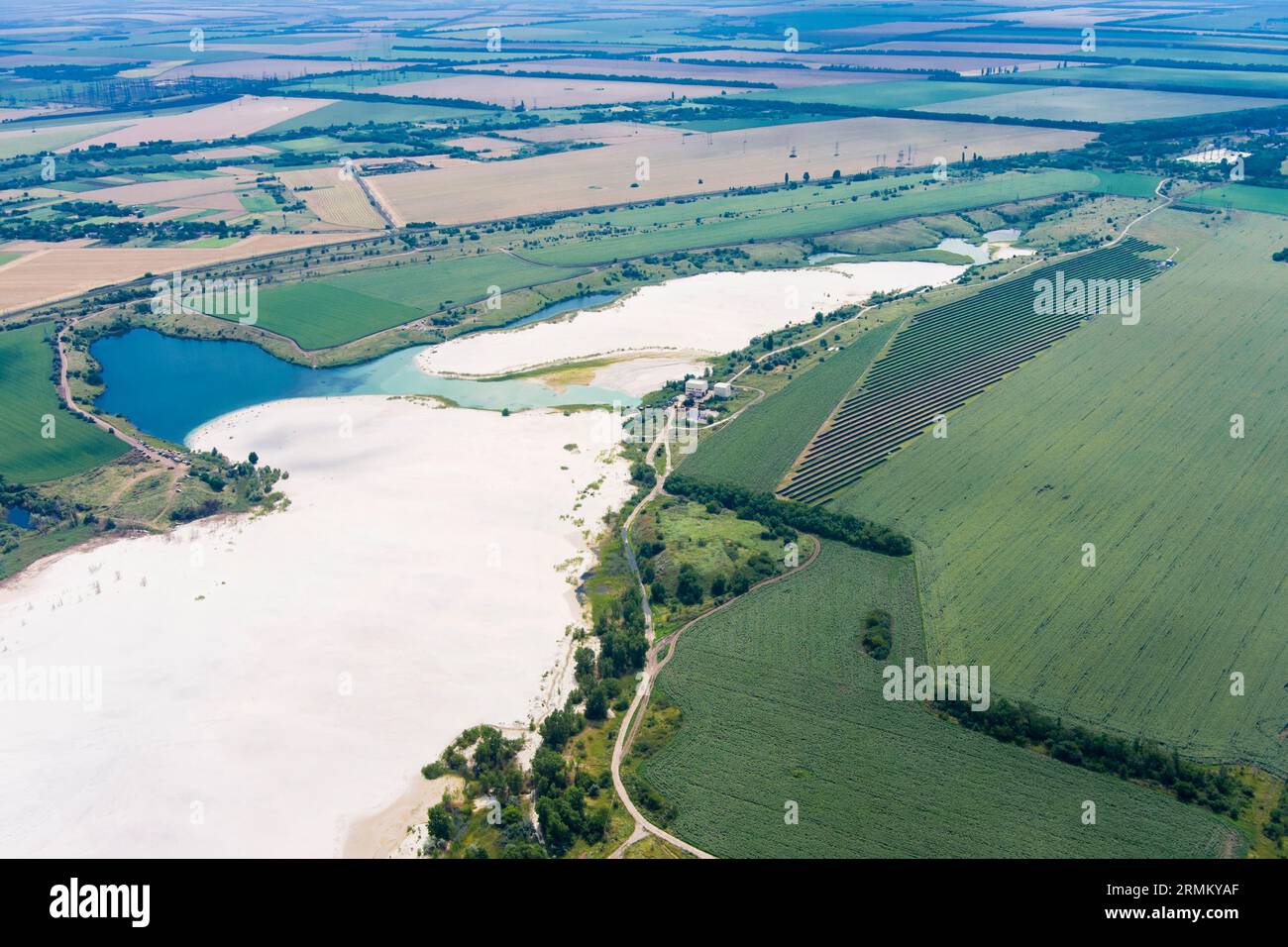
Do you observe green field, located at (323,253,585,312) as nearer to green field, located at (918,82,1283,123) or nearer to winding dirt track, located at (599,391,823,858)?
winding dirt track, located at (599,391,823,858)

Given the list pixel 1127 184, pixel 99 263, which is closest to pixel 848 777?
pixel 99 263

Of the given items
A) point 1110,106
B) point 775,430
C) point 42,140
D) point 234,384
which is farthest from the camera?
point 1110,106

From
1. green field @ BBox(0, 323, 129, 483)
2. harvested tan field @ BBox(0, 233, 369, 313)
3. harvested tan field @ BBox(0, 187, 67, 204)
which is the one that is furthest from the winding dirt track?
harvested tan field @ BBox(0, 187, 67, 204)

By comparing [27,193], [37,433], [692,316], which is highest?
[27,193]

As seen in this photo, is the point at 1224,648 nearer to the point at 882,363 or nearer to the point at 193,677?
the point at 882,363

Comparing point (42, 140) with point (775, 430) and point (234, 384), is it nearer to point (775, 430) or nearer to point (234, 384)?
point (234, 384)

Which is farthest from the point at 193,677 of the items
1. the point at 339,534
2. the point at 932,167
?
the point at 932,167
